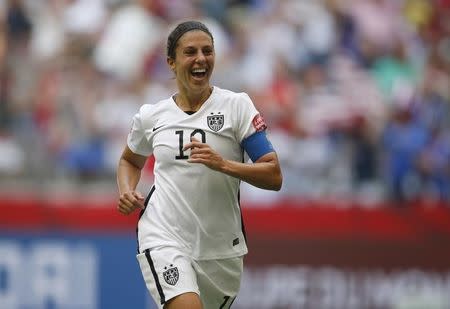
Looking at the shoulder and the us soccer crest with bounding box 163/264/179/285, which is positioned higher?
the shoulder

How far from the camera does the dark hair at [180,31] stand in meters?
6.95

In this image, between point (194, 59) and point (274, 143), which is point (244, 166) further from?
point (274, 143)

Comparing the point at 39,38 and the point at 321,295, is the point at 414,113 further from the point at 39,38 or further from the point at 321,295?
the point at 39,38

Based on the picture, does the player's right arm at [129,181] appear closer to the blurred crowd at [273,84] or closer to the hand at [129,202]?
the hand at [129,202]

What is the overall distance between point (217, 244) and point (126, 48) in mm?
6757

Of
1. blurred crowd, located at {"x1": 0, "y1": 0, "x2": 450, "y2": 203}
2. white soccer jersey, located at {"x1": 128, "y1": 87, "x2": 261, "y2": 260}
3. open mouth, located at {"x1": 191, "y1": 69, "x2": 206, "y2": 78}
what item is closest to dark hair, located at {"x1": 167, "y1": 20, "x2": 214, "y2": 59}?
open mouth, located at {"x1": 191, "y1": 69, "x2": 206, "y2": 78}

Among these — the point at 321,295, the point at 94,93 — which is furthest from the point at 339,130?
the point at 94,93

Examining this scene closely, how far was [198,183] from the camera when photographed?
23.0 feet

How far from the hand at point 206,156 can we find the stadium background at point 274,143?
5.38 m

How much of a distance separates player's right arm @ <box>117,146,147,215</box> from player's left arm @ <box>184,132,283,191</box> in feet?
1.53

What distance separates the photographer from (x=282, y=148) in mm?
13109

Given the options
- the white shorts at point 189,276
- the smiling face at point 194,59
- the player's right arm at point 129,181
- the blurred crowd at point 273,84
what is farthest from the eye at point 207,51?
the blurred crowd at point 273,84

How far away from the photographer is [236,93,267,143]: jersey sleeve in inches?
274

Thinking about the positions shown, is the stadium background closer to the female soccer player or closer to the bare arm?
the female soccer player
